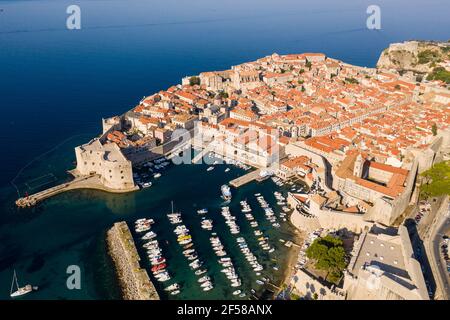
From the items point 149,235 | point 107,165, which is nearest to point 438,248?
point 149,235

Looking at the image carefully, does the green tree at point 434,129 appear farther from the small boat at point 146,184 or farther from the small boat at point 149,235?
the small boat at point 149,235

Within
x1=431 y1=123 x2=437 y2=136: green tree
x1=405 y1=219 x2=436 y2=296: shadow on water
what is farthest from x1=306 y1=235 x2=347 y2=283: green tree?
x1=431 y1=123 x2=437 y2=136: green tree

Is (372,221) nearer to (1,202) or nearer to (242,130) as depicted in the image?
(242,130)

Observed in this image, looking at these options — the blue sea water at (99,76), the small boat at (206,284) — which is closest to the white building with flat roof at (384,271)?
the small boat at (206,284)

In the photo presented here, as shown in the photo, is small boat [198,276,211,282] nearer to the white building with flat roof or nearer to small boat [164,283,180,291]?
small boat [164,283,180,291]

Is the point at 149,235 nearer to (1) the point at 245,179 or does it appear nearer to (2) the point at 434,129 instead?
(1) the point at 245,179
